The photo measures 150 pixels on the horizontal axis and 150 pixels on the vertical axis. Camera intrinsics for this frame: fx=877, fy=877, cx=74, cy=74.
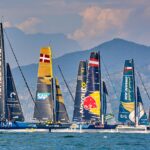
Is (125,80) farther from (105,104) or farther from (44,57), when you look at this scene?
(44,57)

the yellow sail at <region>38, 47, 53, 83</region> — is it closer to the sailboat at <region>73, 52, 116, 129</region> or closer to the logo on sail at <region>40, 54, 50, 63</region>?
the logo on sail at <region>40, 54, 50, 63</region>

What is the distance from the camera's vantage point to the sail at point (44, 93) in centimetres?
15675

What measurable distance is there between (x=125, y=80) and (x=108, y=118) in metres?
7.94

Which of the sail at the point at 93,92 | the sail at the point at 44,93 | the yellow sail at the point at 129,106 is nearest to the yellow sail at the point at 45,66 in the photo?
the sail at the point at 44,93

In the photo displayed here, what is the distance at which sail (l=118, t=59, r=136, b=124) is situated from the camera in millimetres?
165125

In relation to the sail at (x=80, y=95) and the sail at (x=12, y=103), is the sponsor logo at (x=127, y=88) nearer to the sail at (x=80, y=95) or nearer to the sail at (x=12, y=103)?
the sail at (x=80, y=95)

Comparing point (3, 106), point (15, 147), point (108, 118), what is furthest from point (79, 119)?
point (15, 147)

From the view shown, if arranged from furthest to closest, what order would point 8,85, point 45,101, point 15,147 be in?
point 45,101 → point 8,85 → point 15,147

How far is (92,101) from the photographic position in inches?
6412

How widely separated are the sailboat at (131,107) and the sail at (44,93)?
50.5 ft

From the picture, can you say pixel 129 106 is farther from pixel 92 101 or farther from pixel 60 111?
pixel 60 111

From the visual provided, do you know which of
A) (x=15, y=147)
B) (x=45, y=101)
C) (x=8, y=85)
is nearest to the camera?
(x=15, y=147)

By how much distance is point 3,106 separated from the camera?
148m

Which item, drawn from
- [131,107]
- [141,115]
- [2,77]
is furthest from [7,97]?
[141,115]
